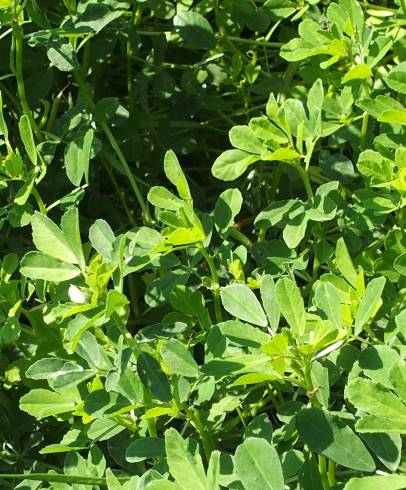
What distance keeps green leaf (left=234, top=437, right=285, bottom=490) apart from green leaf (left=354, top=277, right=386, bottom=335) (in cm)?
18

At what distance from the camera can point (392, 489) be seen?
0.90 meters

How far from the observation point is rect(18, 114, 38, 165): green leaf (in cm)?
122

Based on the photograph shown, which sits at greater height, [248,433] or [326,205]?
[326,205]

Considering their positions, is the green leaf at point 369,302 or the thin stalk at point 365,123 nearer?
the green leaf at point 369,302

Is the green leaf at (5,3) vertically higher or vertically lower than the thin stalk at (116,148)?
→ higher

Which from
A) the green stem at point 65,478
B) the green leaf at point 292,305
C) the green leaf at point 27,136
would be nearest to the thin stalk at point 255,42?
the green leaf at point 27,136

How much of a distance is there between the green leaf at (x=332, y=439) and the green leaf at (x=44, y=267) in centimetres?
31

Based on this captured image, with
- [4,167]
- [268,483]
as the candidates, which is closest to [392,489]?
[268,483]

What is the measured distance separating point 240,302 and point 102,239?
0.59 feet

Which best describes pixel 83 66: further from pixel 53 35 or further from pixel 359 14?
pixel 359 14

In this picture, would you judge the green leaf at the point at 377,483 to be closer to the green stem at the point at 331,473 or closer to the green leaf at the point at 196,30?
the green stem at the point at 331,473

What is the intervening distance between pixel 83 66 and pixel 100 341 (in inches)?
21.6

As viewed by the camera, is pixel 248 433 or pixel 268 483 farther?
pixel 248 433

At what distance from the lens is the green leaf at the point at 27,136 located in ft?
4.01
